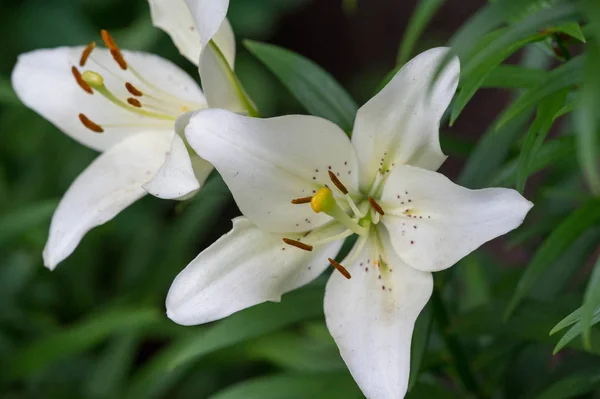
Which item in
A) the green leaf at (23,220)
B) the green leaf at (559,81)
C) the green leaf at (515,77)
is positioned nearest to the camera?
the green leaf at (559,81)

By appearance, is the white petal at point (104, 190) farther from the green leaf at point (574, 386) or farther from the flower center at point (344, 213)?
the green leaf at point (574, 386)

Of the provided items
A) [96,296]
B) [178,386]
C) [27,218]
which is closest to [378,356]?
[27,218]

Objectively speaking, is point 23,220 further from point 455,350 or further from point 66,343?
point 455,350

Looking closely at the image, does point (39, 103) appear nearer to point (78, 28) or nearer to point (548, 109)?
point (548, 109)

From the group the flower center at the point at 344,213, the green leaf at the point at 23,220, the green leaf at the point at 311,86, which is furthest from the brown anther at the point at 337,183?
the green leaf at the point at 23,220

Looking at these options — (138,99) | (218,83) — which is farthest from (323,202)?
(138,99)

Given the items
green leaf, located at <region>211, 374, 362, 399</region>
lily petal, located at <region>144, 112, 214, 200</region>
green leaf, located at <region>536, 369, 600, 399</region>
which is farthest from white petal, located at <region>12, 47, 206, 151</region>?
green leaf, located at <region>536, 369, 600, 399</region>

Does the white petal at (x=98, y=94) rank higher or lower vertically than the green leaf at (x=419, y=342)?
higher

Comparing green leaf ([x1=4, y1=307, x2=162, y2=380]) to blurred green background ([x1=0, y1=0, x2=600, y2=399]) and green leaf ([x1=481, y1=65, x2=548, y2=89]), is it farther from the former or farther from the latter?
green leaf ([x1=481, y1=65, x2=548, y2=89])

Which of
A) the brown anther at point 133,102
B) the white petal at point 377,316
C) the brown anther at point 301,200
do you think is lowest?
the white petal at point 377,316
